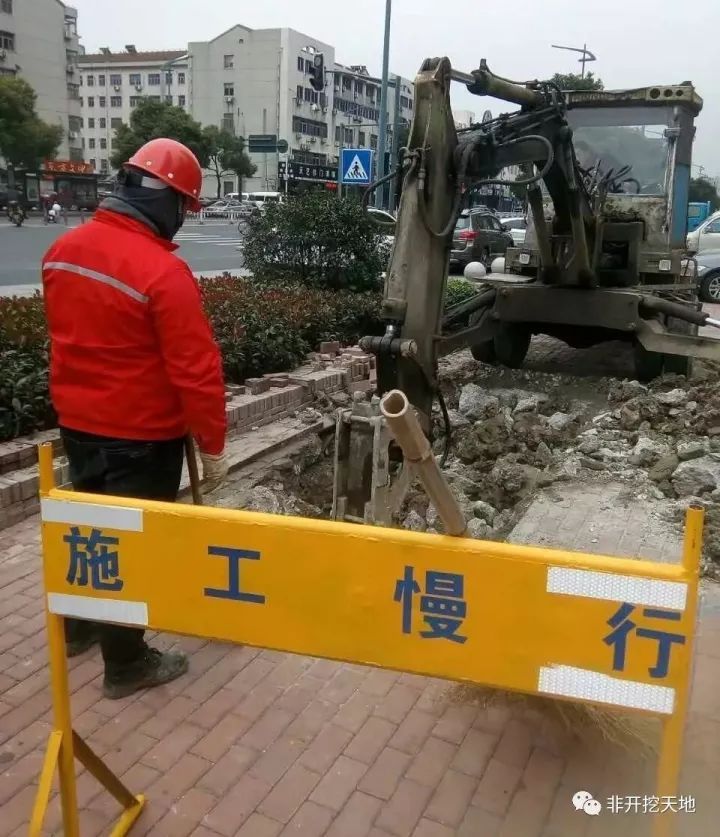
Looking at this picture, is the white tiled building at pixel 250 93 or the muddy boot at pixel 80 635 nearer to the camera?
the muddy boot at pixel 80 635

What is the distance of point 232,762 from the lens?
288 centimetres

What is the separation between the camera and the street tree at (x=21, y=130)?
41.2 meters

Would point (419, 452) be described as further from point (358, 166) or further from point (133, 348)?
point (358, 166)

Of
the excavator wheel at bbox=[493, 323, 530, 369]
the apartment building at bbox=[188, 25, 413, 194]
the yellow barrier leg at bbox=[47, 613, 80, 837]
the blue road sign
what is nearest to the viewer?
the yellow barrier leg at bbox=[47, 613, 80, 837]

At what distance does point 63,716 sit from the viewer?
230 cm

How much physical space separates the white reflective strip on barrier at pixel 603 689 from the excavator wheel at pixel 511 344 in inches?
280

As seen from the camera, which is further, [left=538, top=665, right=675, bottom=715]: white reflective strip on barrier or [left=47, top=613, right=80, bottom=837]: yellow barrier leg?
[left=47, top=613, right=80, bottom=837]: yellow barrier leg

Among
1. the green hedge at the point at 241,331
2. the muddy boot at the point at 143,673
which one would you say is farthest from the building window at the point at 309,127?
the muddy boot at the point at 143,673

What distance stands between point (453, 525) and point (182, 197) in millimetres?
1793

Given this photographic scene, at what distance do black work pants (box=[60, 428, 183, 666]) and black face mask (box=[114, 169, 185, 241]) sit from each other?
812mm

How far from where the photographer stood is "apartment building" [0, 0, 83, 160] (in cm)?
5528

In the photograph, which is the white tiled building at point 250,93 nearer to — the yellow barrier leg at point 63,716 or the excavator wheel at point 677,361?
the excavator wheel at point 677,361

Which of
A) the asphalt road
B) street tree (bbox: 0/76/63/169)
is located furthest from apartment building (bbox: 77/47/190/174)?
the asphalt road

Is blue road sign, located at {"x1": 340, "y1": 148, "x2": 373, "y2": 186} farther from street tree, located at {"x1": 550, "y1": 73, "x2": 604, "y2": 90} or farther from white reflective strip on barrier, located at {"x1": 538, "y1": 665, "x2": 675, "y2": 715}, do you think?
street tree, located at {"x1": 550, "y1": 73, "x2": 604, "y2": 90}
